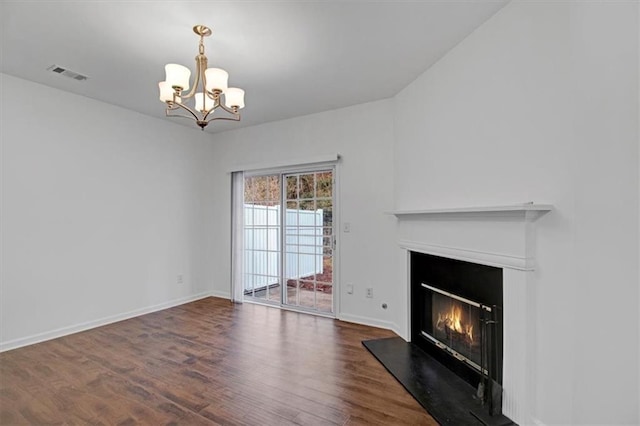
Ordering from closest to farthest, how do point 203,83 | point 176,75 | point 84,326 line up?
point 176,75, point 203,83, point 84,326

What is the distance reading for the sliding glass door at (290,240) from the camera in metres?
4.29

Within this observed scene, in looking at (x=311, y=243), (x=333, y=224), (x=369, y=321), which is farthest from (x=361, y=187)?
(x=369, y=321)

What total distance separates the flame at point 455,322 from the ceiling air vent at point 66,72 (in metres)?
4.09

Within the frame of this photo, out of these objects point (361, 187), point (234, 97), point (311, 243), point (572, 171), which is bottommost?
point (311, 243)

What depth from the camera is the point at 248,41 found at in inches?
99.3

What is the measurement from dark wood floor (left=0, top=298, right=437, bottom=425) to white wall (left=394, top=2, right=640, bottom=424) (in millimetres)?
943

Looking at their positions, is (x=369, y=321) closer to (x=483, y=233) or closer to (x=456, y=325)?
(x=456, y=325)

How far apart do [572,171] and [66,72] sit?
4171mm

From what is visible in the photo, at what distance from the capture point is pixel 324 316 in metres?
4.16

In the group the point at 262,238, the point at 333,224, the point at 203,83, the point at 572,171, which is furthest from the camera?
the point at 262,238

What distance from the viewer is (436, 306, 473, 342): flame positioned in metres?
2.45

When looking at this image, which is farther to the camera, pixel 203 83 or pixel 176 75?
pixel 203 83

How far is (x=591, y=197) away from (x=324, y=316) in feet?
10.6

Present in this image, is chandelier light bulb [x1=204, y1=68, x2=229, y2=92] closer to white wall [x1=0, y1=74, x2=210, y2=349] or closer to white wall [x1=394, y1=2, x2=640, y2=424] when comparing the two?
white wall [x1=394, y1=2, x2=640, y2=424]
